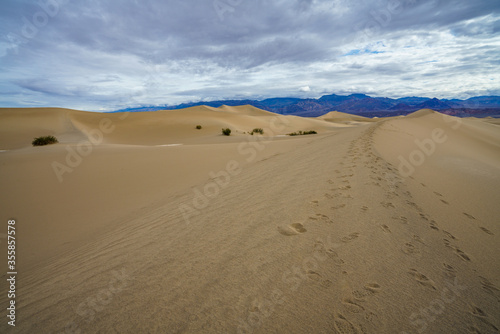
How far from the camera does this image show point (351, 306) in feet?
5.94

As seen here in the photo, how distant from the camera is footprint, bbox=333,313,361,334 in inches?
64.1

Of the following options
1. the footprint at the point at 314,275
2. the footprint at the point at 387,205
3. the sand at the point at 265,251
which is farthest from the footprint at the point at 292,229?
the footprint at the point at 387,205

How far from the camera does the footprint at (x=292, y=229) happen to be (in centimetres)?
295

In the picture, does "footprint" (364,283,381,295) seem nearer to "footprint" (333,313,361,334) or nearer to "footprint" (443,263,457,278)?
"footprint" (333,313,361,334)

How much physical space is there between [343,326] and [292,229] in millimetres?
1430

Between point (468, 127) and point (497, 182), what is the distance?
51.5ft

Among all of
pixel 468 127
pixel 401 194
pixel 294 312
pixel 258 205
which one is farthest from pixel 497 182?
pixel 468 127

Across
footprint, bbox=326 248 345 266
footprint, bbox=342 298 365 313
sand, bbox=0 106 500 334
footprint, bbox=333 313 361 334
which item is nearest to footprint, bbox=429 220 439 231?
sand, bbox=0 106 500 334

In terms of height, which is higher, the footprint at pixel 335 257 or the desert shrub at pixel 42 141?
the desert shrub at pixel 42 141

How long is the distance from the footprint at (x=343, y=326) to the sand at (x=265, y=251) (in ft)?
0.04

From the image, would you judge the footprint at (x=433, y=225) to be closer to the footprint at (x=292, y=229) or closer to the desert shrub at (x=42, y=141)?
the footprint at (x=292, y=229)

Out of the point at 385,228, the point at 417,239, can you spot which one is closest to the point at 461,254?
the point at 417,239

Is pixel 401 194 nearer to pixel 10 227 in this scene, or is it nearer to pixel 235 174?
pixel 235 174

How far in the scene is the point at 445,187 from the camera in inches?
187
